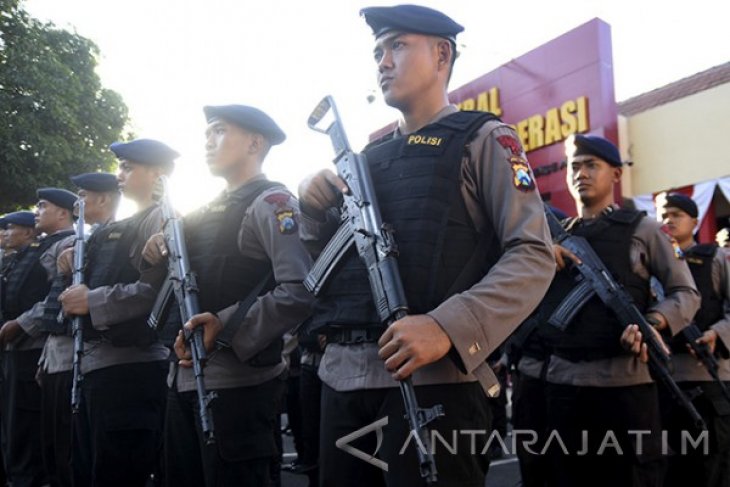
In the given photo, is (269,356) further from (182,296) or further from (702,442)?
(702,442)

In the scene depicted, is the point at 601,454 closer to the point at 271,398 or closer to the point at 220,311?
the point at 271,398

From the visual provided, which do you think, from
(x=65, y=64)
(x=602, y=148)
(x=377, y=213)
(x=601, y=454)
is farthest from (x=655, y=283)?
(x=65, y=64)

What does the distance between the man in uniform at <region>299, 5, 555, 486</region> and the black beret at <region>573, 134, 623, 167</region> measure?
1.77 metres

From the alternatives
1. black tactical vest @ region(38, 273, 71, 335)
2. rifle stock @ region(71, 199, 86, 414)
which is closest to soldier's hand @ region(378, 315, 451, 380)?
rifle stock @ region(71, 199, 86, 414)

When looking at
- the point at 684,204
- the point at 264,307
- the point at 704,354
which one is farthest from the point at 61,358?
the point at 684,204

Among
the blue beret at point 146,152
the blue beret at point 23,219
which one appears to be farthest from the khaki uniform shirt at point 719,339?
the blue beret at point 23,219

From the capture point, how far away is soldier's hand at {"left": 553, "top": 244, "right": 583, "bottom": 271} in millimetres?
3404

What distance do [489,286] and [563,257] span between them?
6.33 feet

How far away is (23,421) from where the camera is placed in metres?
5.23

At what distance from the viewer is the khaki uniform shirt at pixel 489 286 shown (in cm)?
164

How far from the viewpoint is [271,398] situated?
2.81 metres

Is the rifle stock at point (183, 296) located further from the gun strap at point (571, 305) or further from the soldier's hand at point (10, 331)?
the soldier's hand at point (10, 331)

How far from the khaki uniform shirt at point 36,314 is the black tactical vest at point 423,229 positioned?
377 cm

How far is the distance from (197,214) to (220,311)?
57cm
